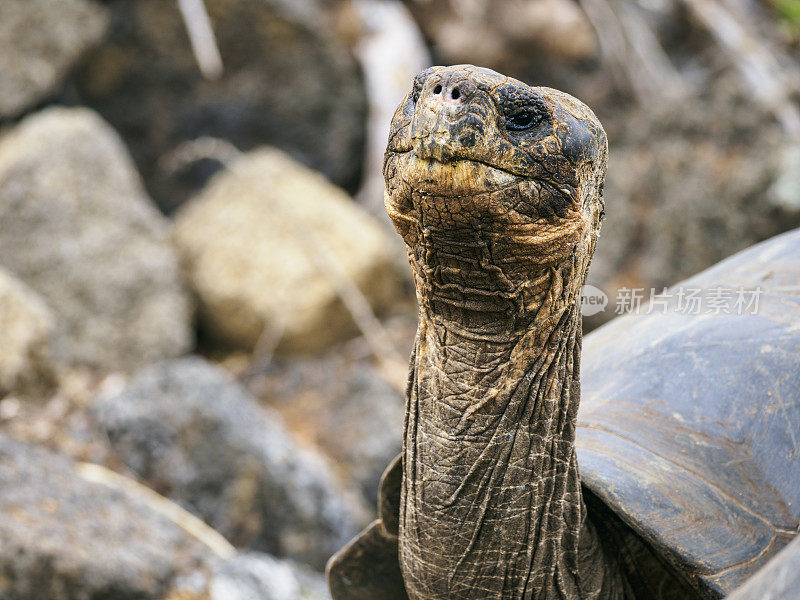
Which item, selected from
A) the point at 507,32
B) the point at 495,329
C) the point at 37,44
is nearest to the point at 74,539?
the point at 495,329

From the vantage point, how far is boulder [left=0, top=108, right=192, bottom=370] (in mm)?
5332

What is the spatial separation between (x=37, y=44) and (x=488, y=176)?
526 centimetres

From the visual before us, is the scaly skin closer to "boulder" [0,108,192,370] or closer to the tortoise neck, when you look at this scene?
the tortoise neck

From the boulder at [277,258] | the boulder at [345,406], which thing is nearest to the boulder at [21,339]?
the boulder at [345,406]

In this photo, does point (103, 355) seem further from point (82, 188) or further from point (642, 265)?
point (642, 265)

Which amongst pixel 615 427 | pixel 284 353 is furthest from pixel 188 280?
pixel 615 427

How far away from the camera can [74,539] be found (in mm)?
2939

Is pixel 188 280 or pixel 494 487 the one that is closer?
pixel 494 487

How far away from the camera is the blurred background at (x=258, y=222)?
3.79 m

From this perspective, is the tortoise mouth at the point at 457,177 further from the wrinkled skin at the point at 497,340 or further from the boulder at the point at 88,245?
the boulder at the point at 88,245

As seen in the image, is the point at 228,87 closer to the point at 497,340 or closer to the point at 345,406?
the point at 345,406

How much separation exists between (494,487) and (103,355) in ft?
13.4

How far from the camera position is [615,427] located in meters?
2.07

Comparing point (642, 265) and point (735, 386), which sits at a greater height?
point (735, 386)
